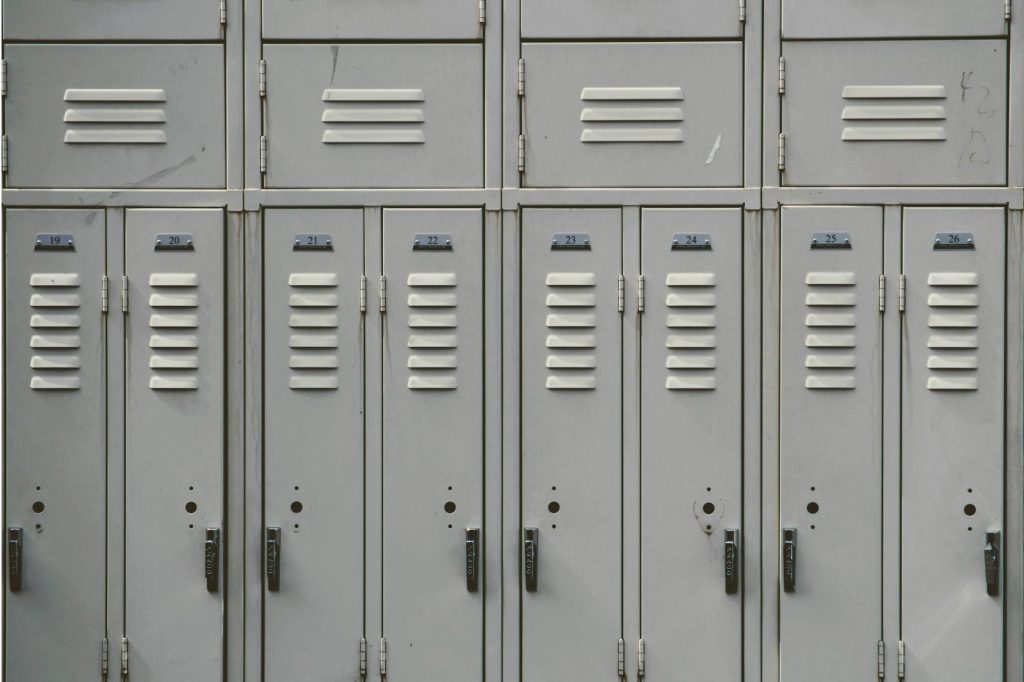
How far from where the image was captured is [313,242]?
358 centimetres

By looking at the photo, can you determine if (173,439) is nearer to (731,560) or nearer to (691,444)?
(691,444)

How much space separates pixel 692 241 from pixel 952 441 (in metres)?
1.23

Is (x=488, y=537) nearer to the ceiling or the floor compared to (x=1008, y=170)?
nearer to the floor

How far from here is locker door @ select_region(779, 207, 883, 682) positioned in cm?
352

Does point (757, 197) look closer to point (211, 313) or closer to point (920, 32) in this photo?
point (920, 32)

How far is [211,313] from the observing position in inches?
141

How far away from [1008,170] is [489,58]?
2.00 meters

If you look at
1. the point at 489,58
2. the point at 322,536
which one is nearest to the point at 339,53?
the point at 489,58

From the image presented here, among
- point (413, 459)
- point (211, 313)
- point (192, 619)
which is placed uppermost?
point (211, 313)

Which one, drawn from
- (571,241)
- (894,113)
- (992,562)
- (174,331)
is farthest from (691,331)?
(174,331)

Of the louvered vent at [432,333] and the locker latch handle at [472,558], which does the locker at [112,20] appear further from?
the locker latch handle at [472,558]

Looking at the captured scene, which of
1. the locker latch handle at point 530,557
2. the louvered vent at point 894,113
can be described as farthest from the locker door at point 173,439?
the louvered vent at point 894,113

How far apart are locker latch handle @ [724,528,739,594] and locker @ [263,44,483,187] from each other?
1.64 m

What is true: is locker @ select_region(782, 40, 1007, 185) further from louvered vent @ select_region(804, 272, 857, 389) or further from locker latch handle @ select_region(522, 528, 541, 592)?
locker latch handle @ select_region(522, 528, 541, 592)
